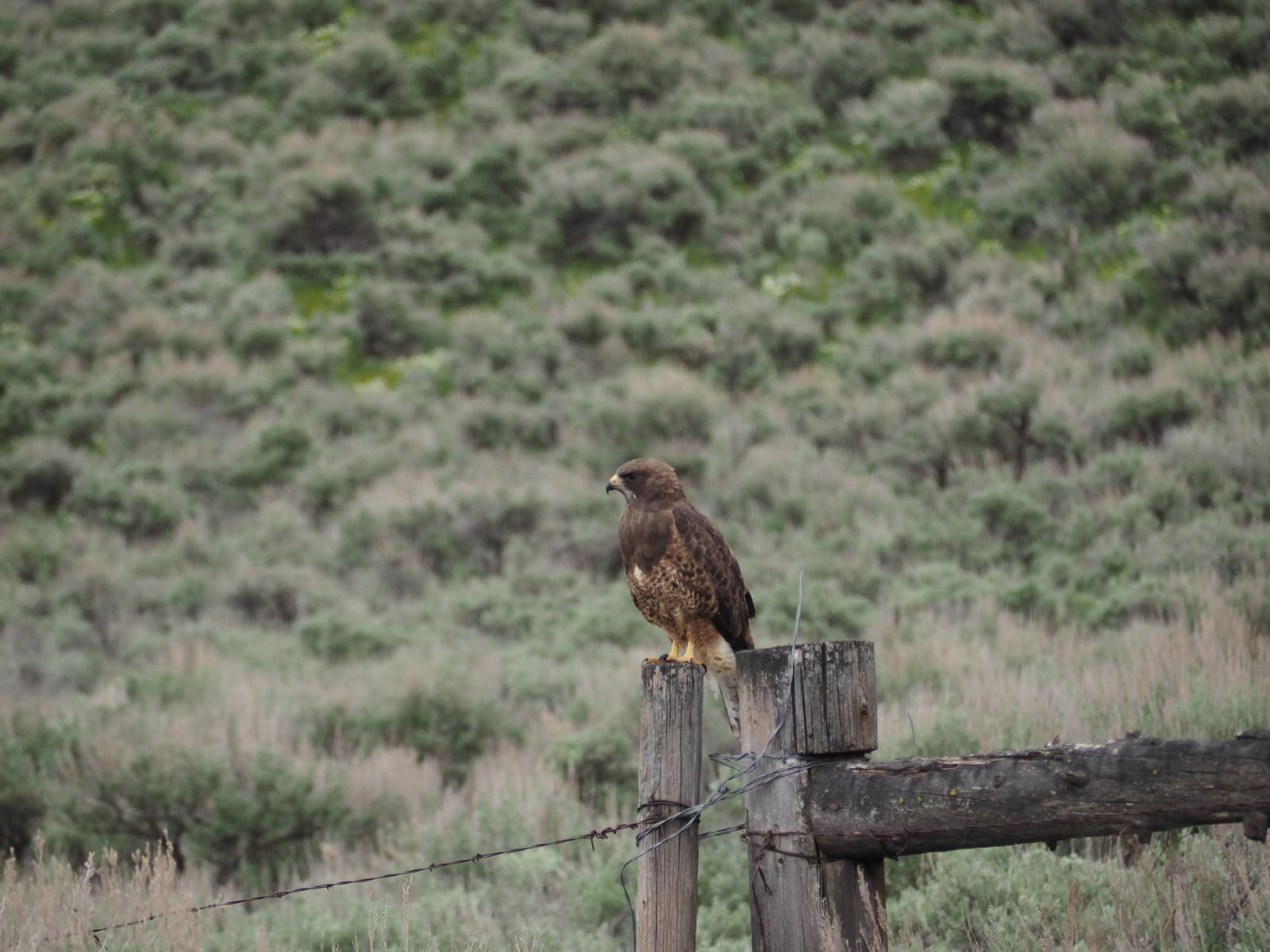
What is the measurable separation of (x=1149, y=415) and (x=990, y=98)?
27.9 ft

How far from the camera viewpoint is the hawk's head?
3.75 meters

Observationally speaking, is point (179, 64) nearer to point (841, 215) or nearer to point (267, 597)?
point (841, 215)

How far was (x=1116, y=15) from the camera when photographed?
17.5 metres

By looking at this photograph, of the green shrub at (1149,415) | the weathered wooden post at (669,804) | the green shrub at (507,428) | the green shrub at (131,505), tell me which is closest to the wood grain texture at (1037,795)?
the weathered wooden post at (669,804)

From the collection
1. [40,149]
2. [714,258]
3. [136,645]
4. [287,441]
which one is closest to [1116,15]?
[714,258]

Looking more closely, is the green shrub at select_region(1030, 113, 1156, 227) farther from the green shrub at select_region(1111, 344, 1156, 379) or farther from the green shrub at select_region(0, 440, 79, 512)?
the green shrub at select_region(0, 440, 79, 512)

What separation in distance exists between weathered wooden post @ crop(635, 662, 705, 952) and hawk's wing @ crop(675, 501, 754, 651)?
39.6 inches

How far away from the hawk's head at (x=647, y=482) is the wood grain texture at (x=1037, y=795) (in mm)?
1485

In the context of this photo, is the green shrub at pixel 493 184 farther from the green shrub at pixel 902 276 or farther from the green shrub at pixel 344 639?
the green shrub at pixel 344 639

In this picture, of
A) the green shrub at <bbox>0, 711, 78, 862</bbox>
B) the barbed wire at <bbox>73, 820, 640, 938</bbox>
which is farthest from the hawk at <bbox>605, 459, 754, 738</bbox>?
the green shrub at <bbox>0, 711, 78, 862</bbox>

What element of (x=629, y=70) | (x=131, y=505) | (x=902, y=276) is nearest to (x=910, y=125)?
(x=902, y=276)

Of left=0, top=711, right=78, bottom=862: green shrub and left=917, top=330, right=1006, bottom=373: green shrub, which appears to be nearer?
left=0, top=711, right=78, bottom=862: green shrub

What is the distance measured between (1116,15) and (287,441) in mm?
16125

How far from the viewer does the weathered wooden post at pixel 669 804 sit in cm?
253
